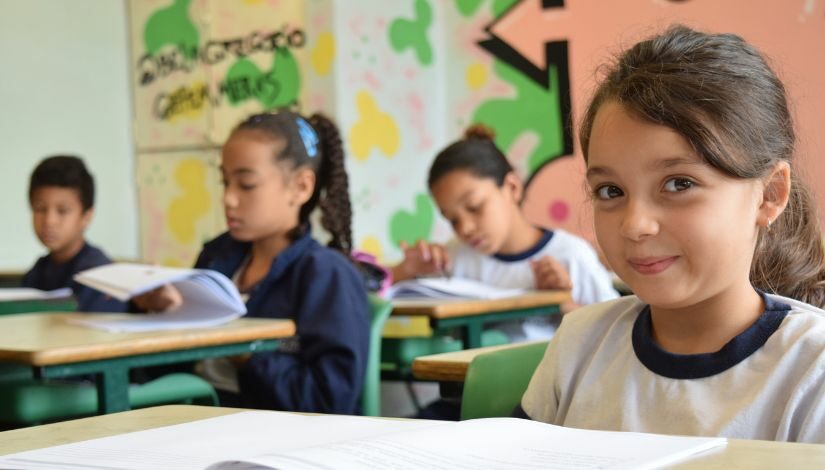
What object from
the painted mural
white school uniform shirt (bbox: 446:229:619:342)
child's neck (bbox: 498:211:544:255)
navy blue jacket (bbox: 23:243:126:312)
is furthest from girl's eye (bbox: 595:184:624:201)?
the painted mural

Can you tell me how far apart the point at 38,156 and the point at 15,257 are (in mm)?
590

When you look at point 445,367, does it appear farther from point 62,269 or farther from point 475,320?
point 62,269

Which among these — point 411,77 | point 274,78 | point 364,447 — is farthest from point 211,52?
point 364,447

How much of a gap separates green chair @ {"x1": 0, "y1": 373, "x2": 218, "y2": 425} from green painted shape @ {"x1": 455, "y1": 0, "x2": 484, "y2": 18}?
11.2 ft

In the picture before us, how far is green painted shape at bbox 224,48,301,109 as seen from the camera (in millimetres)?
5715

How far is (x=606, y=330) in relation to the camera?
4.52 ft

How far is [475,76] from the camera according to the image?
562 cm

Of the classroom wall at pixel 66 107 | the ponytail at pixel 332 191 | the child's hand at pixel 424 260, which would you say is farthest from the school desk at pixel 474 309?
the classroom wall at pixel 66 107

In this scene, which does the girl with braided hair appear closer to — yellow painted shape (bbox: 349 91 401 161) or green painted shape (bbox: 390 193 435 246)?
yellow painted shape (bbox: 349 91 401 161)

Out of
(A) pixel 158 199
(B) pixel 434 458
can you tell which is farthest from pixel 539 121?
(B) pixel 434 458

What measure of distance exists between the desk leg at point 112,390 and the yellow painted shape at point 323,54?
3.50 m

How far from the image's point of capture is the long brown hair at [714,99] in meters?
1.21

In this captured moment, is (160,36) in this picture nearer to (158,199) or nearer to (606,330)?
(158,199)

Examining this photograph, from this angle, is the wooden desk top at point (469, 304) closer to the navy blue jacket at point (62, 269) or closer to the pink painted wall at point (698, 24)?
the pink painted wall at point (698, 24)
